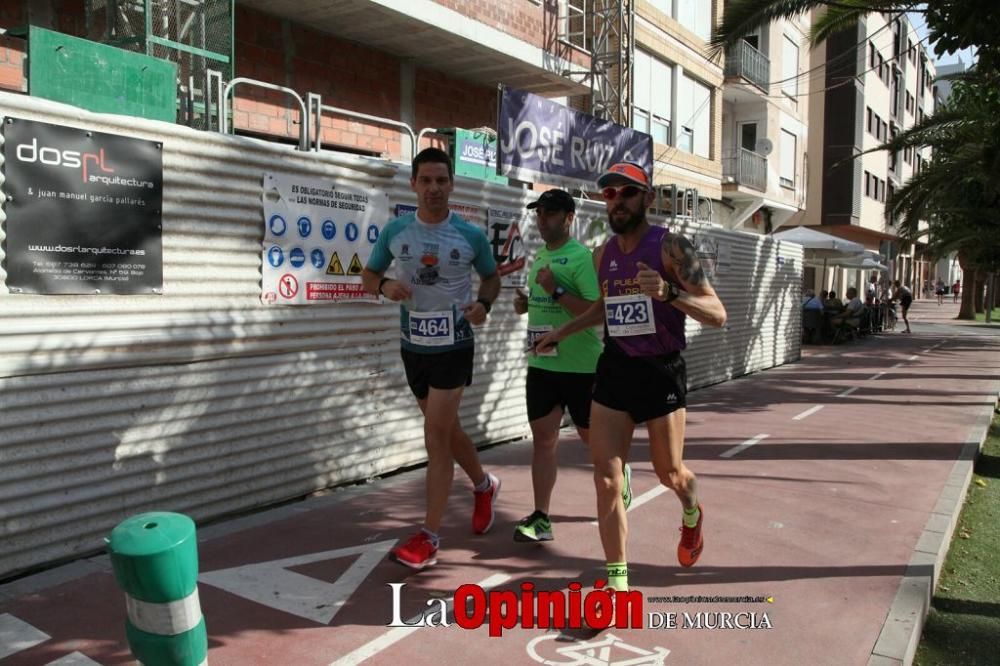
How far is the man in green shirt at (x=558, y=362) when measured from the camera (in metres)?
4.95

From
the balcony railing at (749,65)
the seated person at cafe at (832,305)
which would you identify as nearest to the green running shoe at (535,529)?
the seated person at cafe at (832,305)

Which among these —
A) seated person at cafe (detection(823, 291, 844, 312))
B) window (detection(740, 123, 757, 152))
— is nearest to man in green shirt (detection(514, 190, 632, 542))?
seated person at cafe (detection(823, 291, 844, 312))

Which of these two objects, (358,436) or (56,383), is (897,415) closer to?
(358,436)

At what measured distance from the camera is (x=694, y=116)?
24984 millimetres

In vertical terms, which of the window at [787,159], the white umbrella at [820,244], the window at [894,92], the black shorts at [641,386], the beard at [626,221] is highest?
the window at [894,92]

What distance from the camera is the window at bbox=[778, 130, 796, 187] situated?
32.0 meters

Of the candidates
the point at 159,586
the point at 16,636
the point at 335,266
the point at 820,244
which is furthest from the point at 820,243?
the point at 159,586

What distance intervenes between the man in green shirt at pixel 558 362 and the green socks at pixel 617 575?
1.14 m

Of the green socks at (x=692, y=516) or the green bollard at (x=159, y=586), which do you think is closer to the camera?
the green bollard at (x=159, y=586)

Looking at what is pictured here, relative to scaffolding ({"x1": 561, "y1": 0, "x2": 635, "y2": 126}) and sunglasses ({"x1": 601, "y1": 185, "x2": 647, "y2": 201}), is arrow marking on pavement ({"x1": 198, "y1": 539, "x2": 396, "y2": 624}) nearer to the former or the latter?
sunglasses ({"x1": 601, "y1": 185, "x2": 647, "y2": 201})

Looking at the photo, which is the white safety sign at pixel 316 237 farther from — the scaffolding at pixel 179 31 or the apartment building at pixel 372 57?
the apartment building at pixel 372 57

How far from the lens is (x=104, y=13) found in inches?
366

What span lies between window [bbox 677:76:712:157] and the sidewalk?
57.0ft

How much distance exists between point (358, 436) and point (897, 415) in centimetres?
687
